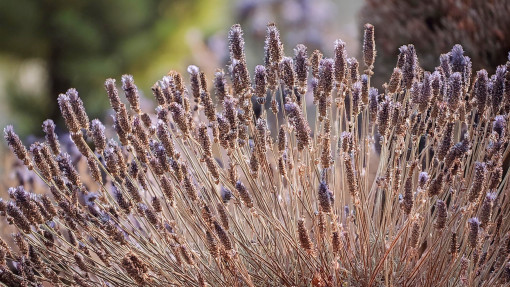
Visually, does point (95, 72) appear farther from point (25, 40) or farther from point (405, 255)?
point (405, 255)

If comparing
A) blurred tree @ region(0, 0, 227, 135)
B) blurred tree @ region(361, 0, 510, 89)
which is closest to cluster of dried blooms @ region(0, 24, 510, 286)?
blurred tree @ region(361, 0, 510, 89)

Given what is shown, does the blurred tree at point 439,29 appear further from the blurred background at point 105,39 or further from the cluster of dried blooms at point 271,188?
the blurred background at point 105,39

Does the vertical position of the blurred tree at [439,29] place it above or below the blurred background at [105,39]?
below

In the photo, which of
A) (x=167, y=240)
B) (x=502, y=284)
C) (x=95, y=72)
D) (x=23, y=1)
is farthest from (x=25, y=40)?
(x=502, y=284)

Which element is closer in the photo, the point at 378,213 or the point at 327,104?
the point at 327,104

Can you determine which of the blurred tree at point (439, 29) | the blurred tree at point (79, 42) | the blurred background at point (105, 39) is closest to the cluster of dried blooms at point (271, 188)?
the blurred tree at point (439, 29)

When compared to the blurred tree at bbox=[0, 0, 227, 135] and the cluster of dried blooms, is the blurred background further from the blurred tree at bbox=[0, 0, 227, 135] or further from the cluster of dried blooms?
the cluster of dried blooms

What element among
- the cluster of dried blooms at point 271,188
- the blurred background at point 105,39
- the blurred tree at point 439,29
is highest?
the blurred background at point 105,39

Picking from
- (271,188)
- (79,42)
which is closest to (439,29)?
(271,188)
